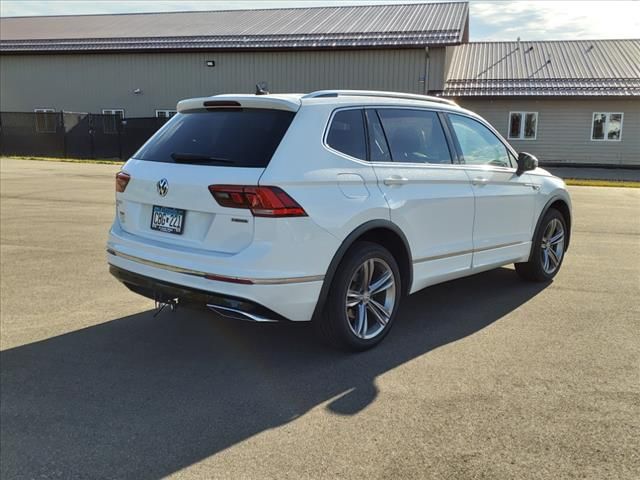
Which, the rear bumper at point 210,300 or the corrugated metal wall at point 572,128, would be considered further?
the corrugated metal wall at point 572,128

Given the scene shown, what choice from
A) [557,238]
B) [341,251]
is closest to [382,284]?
[341,251]

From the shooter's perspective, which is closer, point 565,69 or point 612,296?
point 612,296

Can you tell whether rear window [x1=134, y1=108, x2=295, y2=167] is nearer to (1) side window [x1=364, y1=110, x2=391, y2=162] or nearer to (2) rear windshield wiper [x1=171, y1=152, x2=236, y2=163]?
(2) rear windshield wiper [x1=171, y1=152, x2=236, y2=163]

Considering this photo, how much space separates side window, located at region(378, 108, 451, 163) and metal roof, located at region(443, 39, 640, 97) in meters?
24.2

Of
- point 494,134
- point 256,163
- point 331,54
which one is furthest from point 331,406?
point 331,54

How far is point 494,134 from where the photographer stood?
19.4 feet

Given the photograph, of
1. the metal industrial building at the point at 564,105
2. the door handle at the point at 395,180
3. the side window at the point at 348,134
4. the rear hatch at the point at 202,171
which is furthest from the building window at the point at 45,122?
the door handle at the point at 395,180

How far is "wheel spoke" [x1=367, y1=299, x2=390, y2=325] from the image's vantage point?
461 cm

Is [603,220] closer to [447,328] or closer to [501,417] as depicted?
[447,328]

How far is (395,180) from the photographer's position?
14.9 ft

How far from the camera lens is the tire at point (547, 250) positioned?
6.31 metres

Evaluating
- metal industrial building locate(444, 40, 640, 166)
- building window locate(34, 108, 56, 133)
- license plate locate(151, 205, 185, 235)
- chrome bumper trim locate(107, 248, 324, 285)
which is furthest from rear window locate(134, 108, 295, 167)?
building window locate(34, 108, 56, 133)

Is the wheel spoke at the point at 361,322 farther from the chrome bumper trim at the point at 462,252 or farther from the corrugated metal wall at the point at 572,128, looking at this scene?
the corrugated metal wall at the point at 572,128

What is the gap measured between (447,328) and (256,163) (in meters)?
2.30
